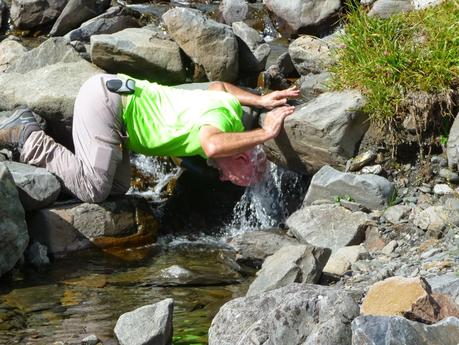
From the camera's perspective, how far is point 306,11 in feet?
40.4

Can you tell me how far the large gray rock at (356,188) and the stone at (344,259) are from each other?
686 mm

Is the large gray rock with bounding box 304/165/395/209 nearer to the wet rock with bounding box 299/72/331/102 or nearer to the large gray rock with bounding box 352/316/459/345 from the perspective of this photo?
the wet rock with bounding box 299/72/331/102

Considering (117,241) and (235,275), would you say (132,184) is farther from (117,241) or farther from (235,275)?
(235,275)

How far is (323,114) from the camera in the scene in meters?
9.08

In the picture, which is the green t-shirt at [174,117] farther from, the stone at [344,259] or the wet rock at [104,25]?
the wet rock at [104,25]

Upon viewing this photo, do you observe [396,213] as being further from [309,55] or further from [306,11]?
[306,11]

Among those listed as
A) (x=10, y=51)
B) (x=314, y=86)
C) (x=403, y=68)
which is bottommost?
(x=10, y=51)

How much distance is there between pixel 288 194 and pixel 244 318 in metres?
4.20

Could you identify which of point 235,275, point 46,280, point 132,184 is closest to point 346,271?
point 235,275

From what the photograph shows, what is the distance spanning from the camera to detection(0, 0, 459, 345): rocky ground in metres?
5.64

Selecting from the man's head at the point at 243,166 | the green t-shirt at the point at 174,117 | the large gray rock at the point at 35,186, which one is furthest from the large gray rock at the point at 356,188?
the large gray rock at the point at 35,186

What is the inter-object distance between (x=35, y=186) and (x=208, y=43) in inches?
116

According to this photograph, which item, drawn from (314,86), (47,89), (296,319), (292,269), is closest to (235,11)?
(314,86)

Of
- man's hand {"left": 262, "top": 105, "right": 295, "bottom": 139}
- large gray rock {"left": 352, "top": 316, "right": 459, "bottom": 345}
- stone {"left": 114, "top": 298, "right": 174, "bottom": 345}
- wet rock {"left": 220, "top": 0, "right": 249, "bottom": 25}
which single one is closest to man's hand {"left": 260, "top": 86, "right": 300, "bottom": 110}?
man's hand {"left": 262, "top": 105, "right": 295, "bottom": 139}
